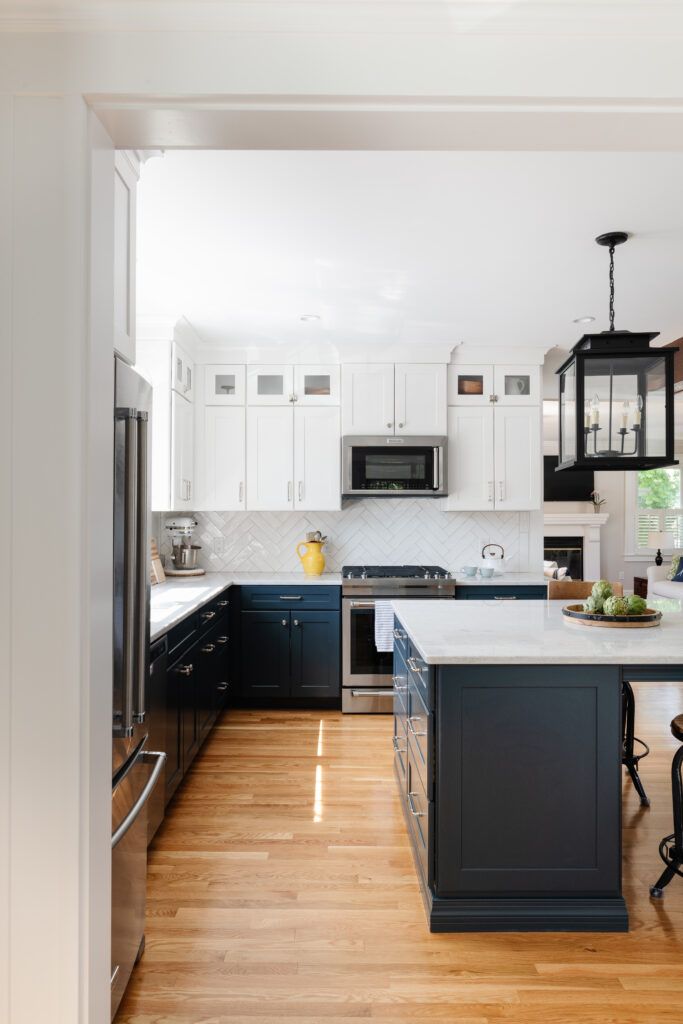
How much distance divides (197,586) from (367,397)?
1.86 meters

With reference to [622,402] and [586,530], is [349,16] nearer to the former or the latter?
[622,402]

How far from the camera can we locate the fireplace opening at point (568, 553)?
10188mm

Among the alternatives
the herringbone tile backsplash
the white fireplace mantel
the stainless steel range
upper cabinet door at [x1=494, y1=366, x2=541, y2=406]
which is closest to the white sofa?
the white fireplace mantel

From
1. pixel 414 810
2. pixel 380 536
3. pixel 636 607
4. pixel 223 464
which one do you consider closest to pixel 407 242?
pixel 636 607

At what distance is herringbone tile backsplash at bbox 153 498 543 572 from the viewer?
5.18 meters

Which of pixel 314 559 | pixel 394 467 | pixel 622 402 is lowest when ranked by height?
pixel 314 559

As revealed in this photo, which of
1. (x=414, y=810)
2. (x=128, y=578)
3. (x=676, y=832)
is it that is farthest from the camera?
(x=414, y=810)

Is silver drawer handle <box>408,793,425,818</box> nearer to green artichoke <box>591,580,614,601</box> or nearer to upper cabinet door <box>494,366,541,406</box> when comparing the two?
green artichoke <box>591,580,614,601</box>

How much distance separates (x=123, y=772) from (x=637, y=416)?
2.22 m

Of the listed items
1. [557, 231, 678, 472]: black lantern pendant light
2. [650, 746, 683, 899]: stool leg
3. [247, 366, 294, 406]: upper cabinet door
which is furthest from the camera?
[247, 366, 294, 406]: upper cabinet door

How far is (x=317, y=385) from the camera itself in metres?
4.93

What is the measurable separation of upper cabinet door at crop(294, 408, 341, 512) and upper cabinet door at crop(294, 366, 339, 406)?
8 cm

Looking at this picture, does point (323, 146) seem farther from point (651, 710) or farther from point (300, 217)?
point (651, 710)

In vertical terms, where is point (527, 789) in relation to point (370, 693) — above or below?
above
